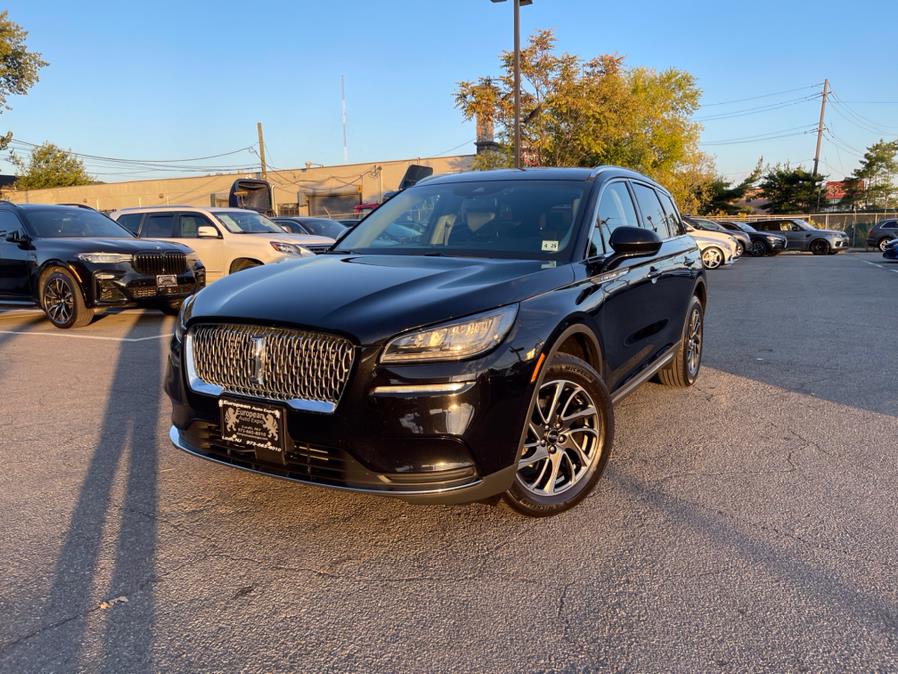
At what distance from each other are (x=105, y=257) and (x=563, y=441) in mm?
7947

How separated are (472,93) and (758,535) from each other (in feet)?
80.6

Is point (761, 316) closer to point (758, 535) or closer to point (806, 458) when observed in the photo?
point (806, 458)

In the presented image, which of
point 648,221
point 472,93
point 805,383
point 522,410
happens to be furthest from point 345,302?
point 472,93

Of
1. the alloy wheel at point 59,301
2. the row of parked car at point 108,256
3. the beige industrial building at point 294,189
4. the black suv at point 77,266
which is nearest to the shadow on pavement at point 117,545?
the row of parked car at point 108,256

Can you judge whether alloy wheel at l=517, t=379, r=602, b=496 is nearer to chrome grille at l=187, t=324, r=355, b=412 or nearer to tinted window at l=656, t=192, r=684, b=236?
chrome grille at l=187, t=324, r=355, b=412

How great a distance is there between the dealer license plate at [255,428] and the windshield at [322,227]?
13.6 meters

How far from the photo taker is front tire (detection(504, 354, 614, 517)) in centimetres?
304

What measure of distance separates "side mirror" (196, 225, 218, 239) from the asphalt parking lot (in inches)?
269

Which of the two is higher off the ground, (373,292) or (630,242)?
(630,242)

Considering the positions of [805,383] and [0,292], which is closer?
[805,383]

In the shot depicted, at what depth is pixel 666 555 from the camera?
9.25 ft

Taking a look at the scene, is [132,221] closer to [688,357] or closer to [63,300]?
[63,300]

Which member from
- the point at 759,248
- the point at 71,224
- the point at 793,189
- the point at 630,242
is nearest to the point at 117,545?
the point at 630,242

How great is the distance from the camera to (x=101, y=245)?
9.03 m
